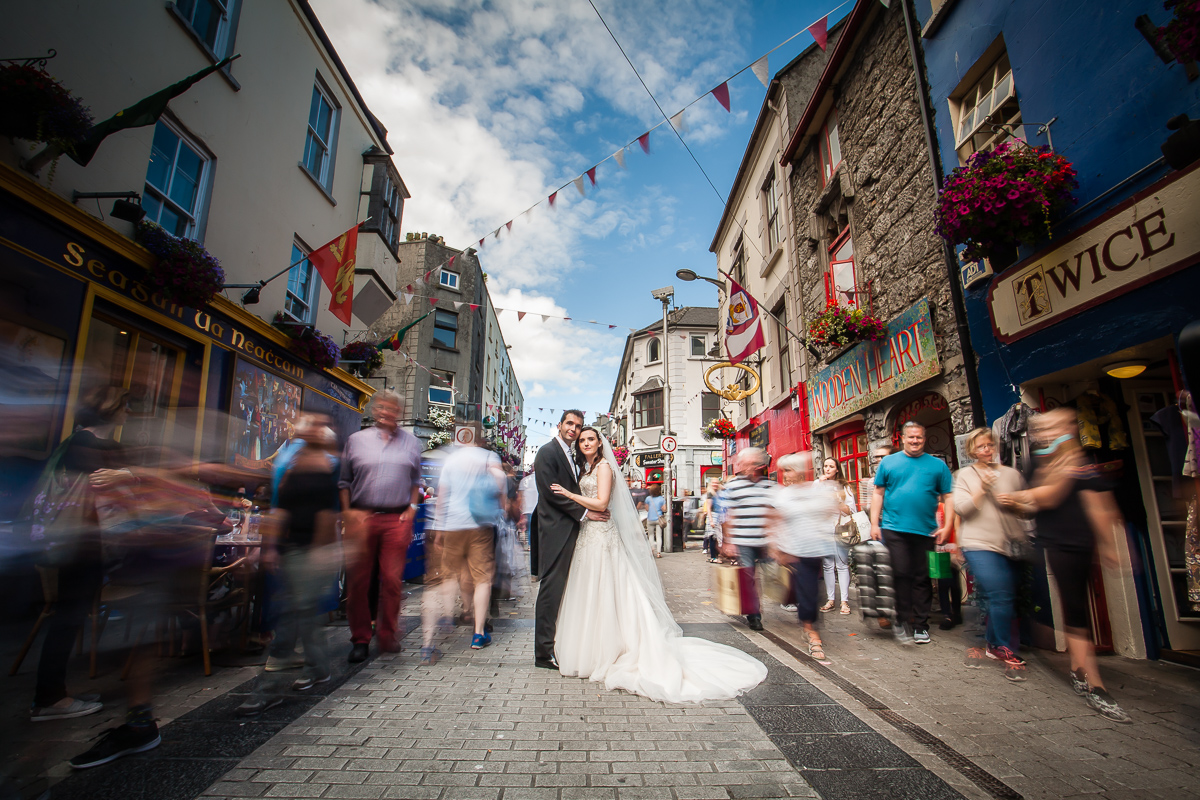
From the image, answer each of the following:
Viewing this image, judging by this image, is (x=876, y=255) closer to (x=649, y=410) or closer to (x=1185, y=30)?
(x=1185, y=30)

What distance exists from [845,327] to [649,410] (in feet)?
79.8

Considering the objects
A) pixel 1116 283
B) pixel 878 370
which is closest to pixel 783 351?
pixel 878 370

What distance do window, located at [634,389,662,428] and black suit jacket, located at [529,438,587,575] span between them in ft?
89.0

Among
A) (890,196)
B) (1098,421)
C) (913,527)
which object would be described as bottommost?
(913,527)

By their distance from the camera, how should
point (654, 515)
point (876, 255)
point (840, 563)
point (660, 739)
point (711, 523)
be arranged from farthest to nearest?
point (654, 515), point (711, 523), point (876, 255), point (840, 563), point (660, 739)

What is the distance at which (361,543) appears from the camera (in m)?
4.12

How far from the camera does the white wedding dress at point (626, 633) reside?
3441 mm

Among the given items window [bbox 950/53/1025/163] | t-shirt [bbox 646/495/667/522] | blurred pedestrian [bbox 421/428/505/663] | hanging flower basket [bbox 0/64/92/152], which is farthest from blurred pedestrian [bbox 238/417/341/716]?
t-shirt [bbox 646/495/667/522]

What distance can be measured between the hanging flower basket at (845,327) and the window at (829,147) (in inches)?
127

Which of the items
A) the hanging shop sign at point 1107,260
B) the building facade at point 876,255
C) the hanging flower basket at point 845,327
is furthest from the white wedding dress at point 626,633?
the hanging flower basket at point 845,327

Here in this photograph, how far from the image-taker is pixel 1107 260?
13.6 ft

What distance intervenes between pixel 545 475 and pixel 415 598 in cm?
375

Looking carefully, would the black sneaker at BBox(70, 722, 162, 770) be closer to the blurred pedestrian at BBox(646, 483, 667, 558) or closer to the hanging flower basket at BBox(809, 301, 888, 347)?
the hanging flower basket at BBox(809, 301, 888, 347)

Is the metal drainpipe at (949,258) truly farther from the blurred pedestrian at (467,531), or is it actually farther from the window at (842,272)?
the blurred pedestrian at (467,531)
